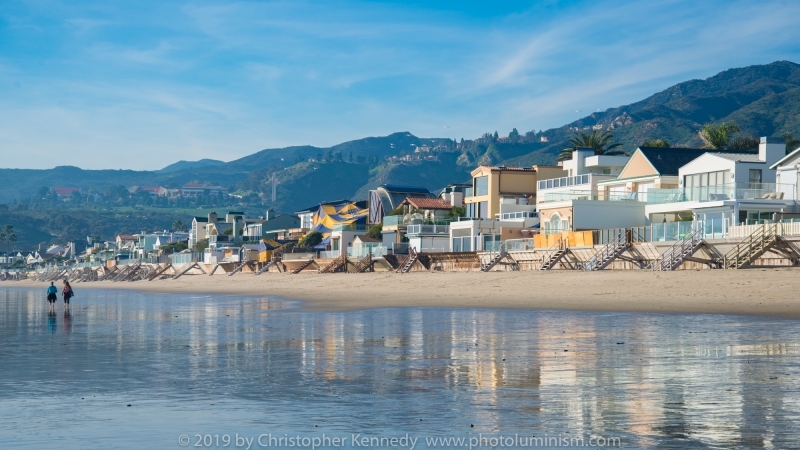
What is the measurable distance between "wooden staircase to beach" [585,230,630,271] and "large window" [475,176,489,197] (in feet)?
93.9

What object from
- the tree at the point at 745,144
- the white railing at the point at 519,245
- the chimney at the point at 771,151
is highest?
the tree at the point at 745,144

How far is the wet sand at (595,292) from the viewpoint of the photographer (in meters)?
30.3

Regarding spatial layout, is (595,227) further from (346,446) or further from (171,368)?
(346,446)

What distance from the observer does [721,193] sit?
157ft

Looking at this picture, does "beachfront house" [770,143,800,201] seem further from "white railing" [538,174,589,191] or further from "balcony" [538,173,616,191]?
"white railing" [538,174,589,191]

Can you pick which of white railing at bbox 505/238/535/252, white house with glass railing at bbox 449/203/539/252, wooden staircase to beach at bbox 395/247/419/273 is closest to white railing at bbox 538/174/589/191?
white house with glass railing at bbox 449/203/539/252

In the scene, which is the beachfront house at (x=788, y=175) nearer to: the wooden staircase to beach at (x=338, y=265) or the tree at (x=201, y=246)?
the wooden staircase to beach at (x=338, y=265)

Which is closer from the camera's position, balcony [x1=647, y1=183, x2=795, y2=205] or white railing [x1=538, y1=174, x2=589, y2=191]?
balcony [x1=647, y1=183, x2=795, y2=205]

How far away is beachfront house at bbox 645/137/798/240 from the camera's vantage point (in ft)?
152

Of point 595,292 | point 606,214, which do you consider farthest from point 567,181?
point 595,292

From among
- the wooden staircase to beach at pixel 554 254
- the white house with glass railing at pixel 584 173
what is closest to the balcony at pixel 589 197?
the white house with glass railing at pixel 584 173

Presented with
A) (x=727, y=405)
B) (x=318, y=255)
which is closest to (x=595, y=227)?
(x=318, y=255)

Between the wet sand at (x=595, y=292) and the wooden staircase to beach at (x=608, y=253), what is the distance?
1.43 meters

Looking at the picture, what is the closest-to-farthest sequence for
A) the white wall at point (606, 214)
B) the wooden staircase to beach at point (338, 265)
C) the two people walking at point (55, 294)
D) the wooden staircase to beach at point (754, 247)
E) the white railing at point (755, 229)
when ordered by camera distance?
the wooden staircase to beach at point (754, 247), the white railing at point (755, 229), the two people walking at point (55, 294), the white wall at point (606, 214), the wooden staircase to beach at point (338, 265)
